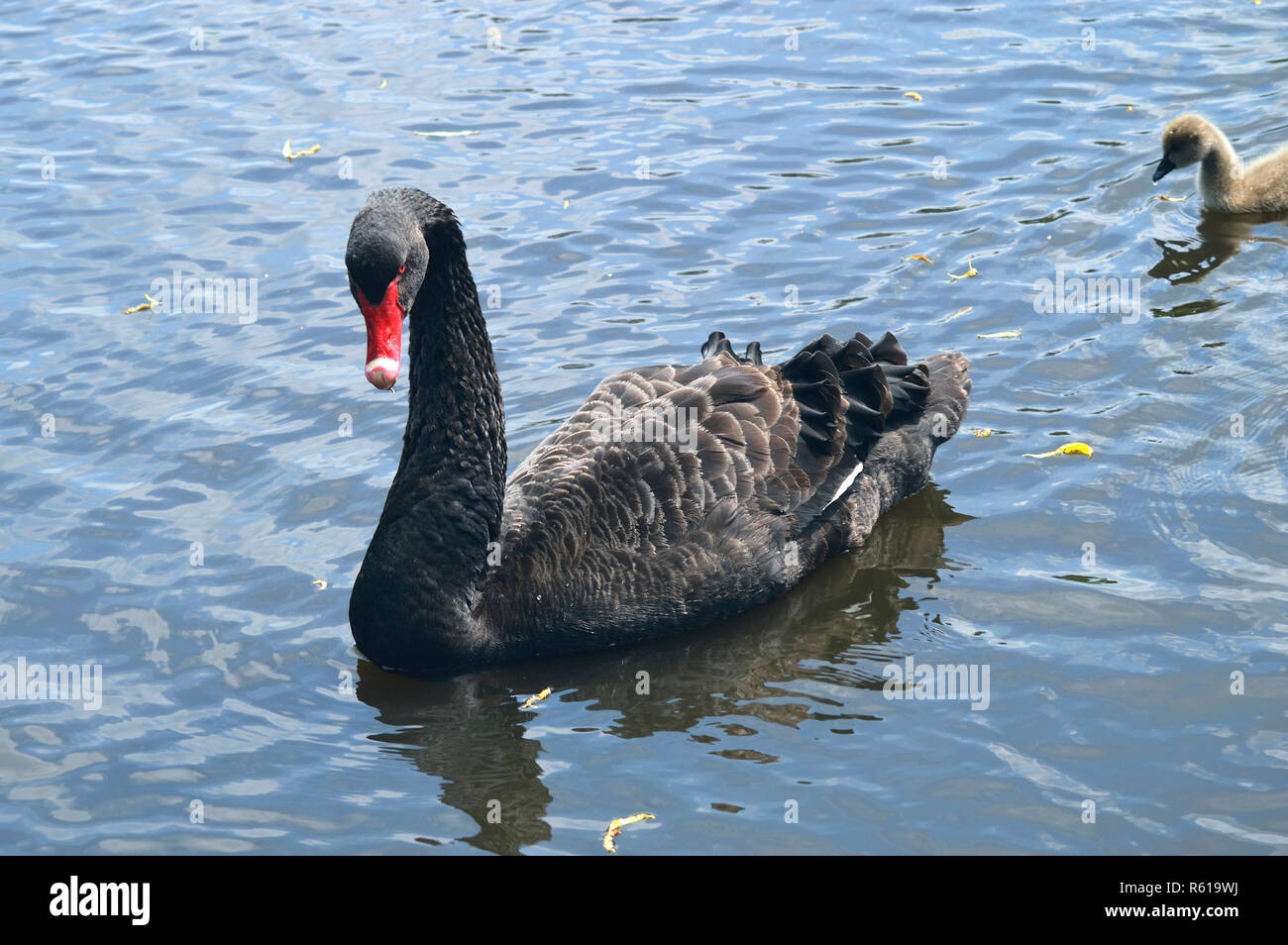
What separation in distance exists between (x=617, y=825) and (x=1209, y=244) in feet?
23.3

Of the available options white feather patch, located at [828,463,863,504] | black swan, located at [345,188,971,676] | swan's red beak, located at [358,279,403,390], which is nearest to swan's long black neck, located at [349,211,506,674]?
black swan, located at [345,188,971,676]

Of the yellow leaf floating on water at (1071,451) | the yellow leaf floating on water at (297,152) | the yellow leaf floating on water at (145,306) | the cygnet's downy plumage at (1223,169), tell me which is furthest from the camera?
the yellow leaf floating on water at (297,152)

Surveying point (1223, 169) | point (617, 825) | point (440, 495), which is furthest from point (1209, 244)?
point (617, 825)

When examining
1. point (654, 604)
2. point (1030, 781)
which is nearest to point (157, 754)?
point (654, 604)

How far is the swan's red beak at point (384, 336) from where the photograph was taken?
601cm

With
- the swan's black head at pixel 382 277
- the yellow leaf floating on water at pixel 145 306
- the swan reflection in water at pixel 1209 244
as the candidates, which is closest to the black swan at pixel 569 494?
the swan's black head at pixel 382 277

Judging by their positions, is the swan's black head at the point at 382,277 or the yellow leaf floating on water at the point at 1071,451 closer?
the swan's black head at the point at 382,277

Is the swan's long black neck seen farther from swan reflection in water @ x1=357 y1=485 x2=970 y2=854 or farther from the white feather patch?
the white feather patch

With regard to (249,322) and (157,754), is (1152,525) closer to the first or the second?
(157,754)

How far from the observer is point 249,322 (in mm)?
10070

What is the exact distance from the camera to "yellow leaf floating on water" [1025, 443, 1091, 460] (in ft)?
26.9

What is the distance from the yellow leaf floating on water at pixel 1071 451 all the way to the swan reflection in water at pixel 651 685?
3.26 ft

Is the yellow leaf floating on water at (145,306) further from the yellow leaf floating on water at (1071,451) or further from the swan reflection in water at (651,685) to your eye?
the yellow leaf floating on water at (1071,451)

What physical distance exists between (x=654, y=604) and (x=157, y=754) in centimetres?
229
